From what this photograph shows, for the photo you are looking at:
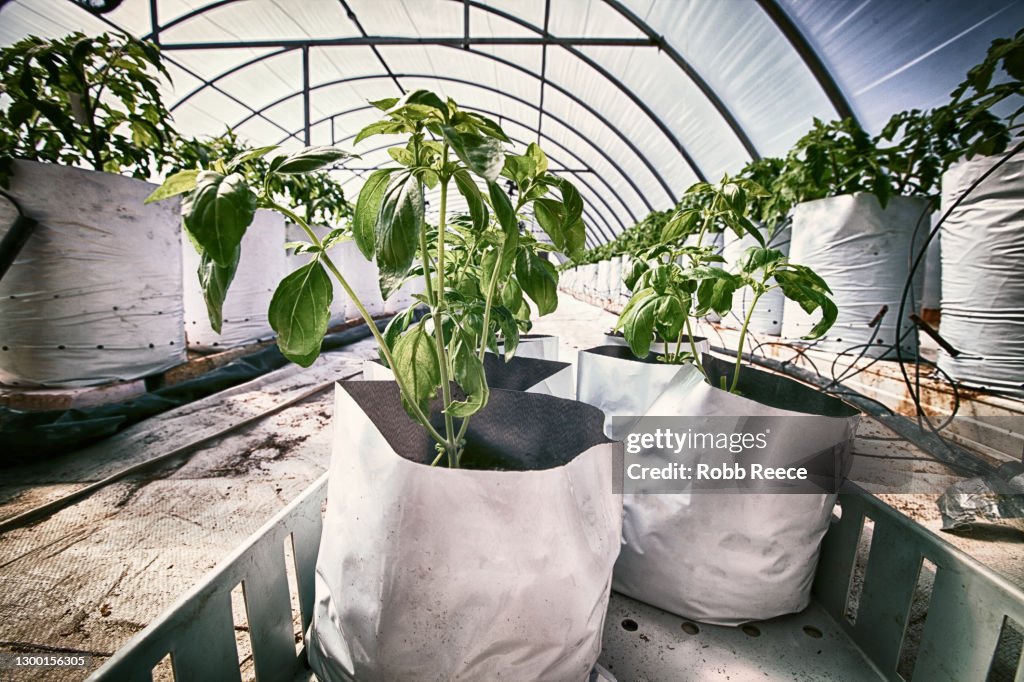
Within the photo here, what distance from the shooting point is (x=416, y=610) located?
1.33 ft

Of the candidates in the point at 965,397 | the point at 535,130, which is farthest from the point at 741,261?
the point at 535,130

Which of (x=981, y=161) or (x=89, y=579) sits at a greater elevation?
(x=981, y=161)

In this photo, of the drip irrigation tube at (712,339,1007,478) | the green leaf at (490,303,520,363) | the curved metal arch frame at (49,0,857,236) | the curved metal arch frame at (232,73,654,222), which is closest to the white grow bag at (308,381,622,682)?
the green leaf at (490,303,520,363)

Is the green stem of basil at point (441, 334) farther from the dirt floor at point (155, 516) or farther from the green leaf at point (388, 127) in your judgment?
the dirt floor at point (155, 516)

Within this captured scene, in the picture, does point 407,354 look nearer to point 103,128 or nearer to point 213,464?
point 213,464

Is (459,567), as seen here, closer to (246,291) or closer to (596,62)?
(246,291)

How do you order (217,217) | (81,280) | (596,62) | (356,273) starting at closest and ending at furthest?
(217,217)
(81,280)
(356,273)
(596,62)

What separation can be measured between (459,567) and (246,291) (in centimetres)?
247

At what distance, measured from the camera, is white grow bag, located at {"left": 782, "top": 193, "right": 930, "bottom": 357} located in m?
1.61

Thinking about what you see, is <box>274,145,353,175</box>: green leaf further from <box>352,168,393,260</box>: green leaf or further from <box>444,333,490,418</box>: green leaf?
<box>444,333,490,418</box>: green leaf

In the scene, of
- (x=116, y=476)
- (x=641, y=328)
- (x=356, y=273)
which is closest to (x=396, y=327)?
(x=641, y=328)

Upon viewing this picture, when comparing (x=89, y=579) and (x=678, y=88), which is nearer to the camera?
(x=89, y=579)

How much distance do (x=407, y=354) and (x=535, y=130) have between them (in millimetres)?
8392

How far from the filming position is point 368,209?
50 centimetres
